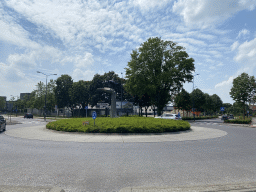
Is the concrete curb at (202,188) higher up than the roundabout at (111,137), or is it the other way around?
the concrete curb at (202,188)

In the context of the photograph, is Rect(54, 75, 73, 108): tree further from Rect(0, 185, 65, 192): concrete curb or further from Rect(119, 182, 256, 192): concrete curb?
Rect(119, 182, 256, 192): concrete curb

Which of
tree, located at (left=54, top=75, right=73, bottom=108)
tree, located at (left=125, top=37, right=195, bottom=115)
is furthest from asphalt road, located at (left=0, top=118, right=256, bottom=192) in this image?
tree, located at (left=54, top=75, right=73, bottom=108)

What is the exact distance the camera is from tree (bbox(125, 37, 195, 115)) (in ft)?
125

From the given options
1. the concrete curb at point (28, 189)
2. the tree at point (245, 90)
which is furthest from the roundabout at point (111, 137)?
the tree at point (245, 90)

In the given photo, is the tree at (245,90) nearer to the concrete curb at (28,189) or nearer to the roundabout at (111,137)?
the roundabout at (111,137)

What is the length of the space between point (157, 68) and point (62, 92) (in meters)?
33.5

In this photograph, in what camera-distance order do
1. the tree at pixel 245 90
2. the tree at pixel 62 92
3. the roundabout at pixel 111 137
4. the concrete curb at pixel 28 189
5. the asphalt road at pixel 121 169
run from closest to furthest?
the concrete curb at pixel 28 189, the asphalt road at pixel 121 169, the roundabout at pixel 111 137, the tree at pixel 245 90, the tree at pixel 62 92

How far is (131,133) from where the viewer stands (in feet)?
48.4

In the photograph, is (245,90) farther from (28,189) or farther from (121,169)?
(28,189)

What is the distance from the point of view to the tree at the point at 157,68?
38.1m

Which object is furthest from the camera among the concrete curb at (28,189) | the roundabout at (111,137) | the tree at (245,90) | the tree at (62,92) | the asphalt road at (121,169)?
the tree at (62,92)

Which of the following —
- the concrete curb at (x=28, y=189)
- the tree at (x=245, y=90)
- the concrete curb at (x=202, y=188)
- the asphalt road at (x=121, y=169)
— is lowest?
the asphalt road at (x=121, y=169)

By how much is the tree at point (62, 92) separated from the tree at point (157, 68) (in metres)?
26.0

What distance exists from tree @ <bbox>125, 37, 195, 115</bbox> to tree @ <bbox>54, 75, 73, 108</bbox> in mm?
26017
